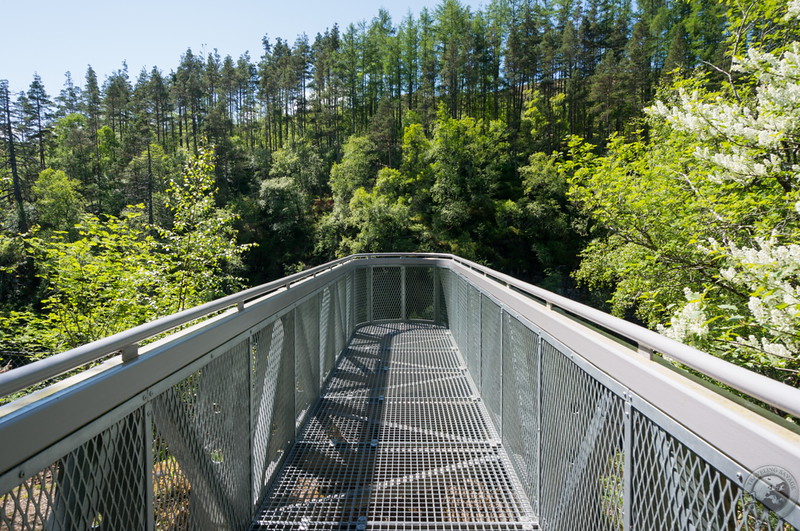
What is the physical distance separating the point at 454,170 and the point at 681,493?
109 ft

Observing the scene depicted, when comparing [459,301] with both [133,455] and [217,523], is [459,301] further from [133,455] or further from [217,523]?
[133,455]

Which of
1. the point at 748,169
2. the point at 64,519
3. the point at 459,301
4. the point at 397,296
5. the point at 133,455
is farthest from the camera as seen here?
the point at 397,296

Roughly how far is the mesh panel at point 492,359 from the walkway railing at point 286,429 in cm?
18

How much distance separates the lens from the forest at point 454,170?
545 cm

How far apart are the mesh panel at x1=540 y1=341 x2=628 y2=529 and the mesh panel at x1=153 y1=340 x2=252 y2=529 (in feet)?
5.82

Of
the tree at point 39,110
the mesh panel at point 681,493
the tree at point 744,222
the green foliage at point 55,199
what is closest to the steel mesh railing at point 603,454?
the mesh panel at point 681,493

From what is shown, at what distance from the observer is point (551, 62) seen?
1834 inches

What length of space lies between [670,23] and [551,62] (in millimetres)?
20006

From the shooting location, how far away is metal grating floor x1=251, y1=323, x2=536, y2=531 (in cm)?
298

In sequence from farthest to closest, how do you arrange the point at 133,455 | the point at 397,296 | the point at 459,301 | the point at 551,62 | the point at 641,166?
the point at 551,62
the point at 641,166
the point at 397,296
the point at 459,301
the point at 133,455

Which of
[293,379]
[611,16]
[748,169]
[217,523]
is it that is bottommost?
[217,523]

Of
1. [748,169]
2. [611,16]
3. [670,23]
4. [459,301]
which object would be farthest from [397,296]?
[670,23]

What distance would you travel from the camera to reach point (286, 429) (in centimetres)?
372

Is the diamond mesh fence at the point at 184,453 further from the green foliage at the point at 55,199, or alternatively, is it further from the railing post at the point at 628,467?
the green foliage at the point at 55,199
